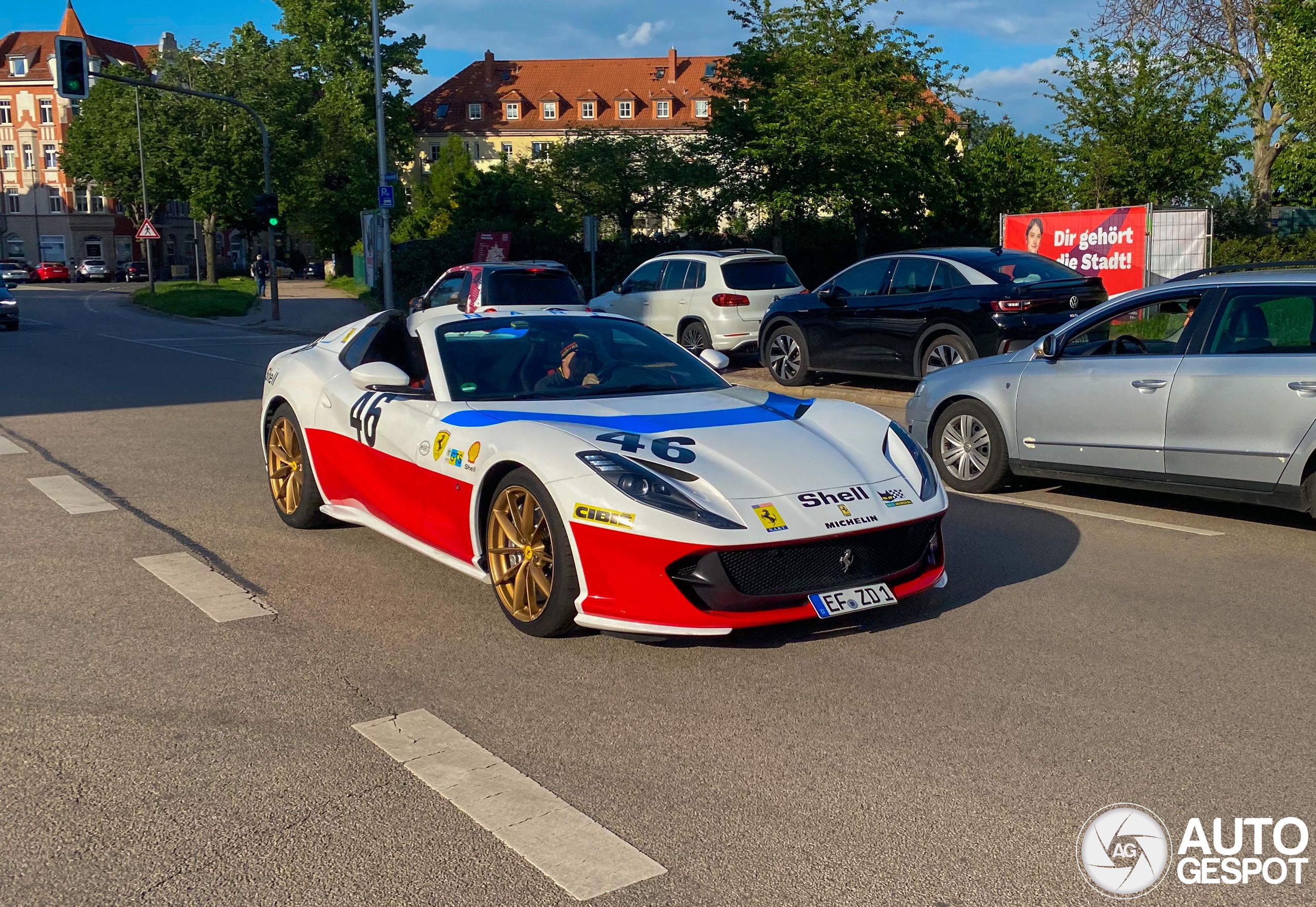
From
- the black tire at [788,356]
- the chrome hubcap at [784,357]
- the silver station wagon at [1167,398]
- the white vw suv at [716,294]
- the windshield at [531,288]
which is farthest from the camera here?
the white vw suv at [716,294]

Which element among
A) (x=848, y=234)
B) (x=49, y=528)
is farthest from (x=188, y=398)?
(x=848, y=234)

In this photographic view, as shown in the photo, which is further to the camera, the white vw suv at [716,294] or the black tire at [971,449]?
the white vw suv at [716,294]

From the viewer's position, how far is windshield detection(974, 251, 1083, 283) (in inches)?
531

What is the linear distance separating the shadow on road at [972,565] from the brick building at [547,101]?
93427 mm

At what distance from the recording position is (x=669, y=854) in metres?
3.40

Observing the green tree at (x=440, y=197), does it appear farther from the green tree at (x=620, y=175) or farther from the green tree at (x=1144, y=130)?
the green tree at (x=1144, y=130)

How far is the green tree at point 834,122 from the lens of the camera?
30000mm

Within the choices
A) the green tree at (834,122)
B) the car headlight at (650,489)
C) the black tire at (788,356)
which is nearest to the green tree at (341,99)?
the green tree at (834,122)

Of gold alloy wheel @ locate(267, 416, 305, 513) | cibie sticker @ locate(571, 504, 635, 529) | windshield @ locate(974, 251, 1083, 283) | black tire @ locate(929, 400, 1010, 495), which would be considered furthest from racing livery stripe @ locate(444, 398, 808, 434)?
windshield @ locate(974, 251, 1083, 283)

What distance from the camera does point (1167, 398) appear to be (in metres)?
7.65

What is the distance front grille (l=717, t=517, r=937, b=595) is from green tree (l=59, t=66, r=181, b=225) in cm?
5682

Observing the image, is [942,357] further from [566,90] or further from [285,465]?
[566,90]

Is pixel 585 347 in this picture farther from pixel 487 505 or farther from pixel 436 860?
pixel 436 860

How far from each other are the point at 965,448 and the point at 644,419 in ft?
13.3
